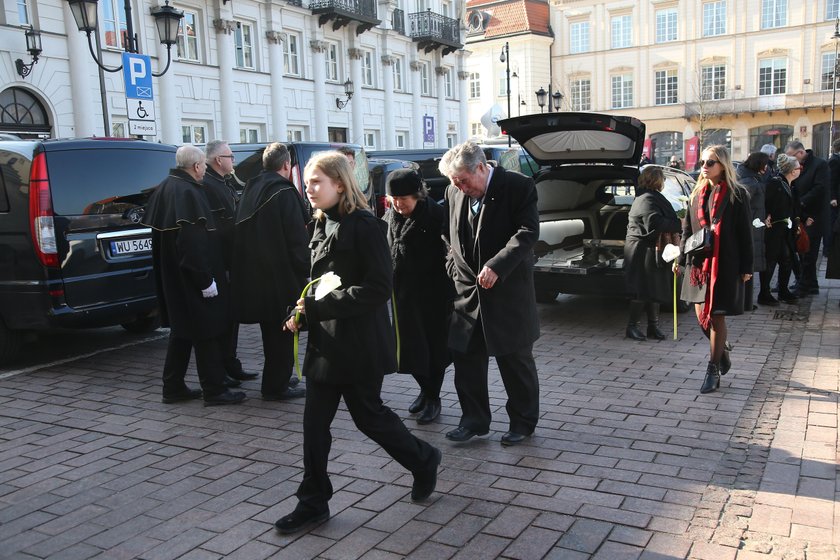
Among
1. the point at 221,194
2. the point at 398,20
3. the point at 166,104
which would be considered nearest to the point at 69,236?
the point at 221,194

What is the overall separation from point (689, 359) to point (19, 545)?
17.5ft

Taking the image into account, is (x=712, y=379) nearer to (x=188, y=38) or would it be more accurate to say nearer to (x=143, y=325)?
(x=143, y=325)

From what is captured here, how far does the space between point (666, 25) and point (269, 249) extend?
194ft

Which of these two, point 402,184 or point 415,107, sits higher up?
point 415,107

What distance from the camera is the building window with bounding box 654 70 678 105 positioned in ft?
193

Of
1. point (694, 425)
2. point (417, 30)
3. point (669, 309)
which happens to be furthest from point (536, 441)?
point (417, 30)

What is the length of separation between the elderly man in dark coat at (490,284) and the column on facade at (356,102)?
2854 cm

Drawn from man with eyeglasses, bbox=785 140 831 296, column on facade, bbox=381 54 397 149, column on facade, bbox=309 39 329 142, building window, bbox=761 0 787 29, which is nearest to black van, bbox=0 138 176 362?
man with eyeglasses, bbox=785 140 831 296

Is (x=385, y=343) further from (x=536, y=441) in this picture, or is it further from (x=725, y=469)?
(x=725, y=469)

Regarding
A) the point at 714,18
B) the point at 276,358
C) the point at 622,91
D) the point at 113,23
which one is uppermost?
the point at 714,18

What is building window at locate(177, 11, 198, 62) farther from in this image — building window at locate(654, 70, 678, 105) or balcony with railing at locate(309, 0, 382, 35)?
building window at locate(654, 70, 678, 105)

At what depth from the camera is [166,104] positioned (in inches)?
941

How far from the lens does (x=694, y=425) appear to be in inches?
202

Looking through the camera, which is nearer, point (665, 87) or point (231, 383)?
point (231, 383)
